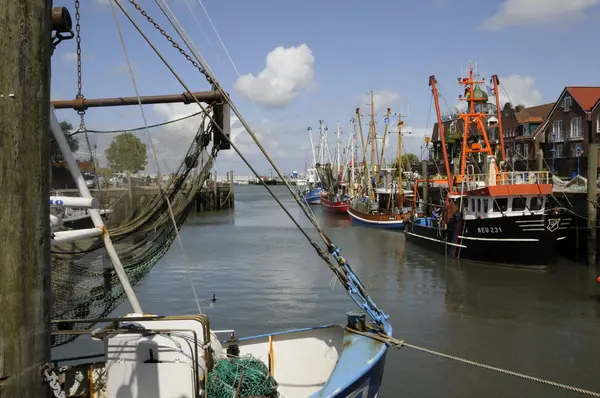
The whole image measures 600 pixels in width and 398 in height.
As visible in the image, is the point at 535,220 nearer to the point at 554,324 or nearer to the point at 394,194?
the point at 554,324

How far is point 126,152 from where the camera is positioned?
27.8 feet

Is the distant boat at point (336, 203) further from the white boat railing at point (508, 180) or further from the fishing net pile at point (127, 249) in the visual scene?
the fishing net pile at point (127, 249)

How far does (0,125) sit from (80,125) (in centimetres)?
577

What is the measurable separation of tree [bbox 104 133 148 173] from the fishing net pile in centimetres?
57

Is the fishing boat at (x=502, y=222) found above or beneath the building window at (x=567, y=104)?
beneath

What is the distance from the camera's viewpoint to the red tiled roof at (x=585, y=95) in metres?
45.0

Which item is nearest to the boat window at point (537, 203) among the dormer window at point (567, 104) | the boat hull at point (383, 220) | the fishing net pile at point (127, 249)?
the boat hull at point (383, 220)

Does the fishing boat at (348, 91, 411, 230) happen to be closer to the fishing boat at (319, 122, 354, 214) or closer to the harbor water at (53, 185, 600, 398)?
the fishing boat at (319, 122, 354, 214)

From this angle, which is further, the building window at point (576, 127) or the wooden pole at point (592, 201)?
the building window at point (576, 127)

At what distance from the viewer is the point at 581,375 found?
11602mm

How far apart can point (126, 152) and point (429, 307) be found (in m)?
12.7

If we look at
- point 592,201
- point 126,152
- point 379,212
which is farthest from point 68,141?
point 379,212

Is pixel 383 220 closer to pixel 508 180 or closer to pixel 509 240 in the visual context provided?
pixel 508 180

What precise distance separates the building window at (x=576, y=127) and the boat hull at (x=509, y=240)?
2434cm
